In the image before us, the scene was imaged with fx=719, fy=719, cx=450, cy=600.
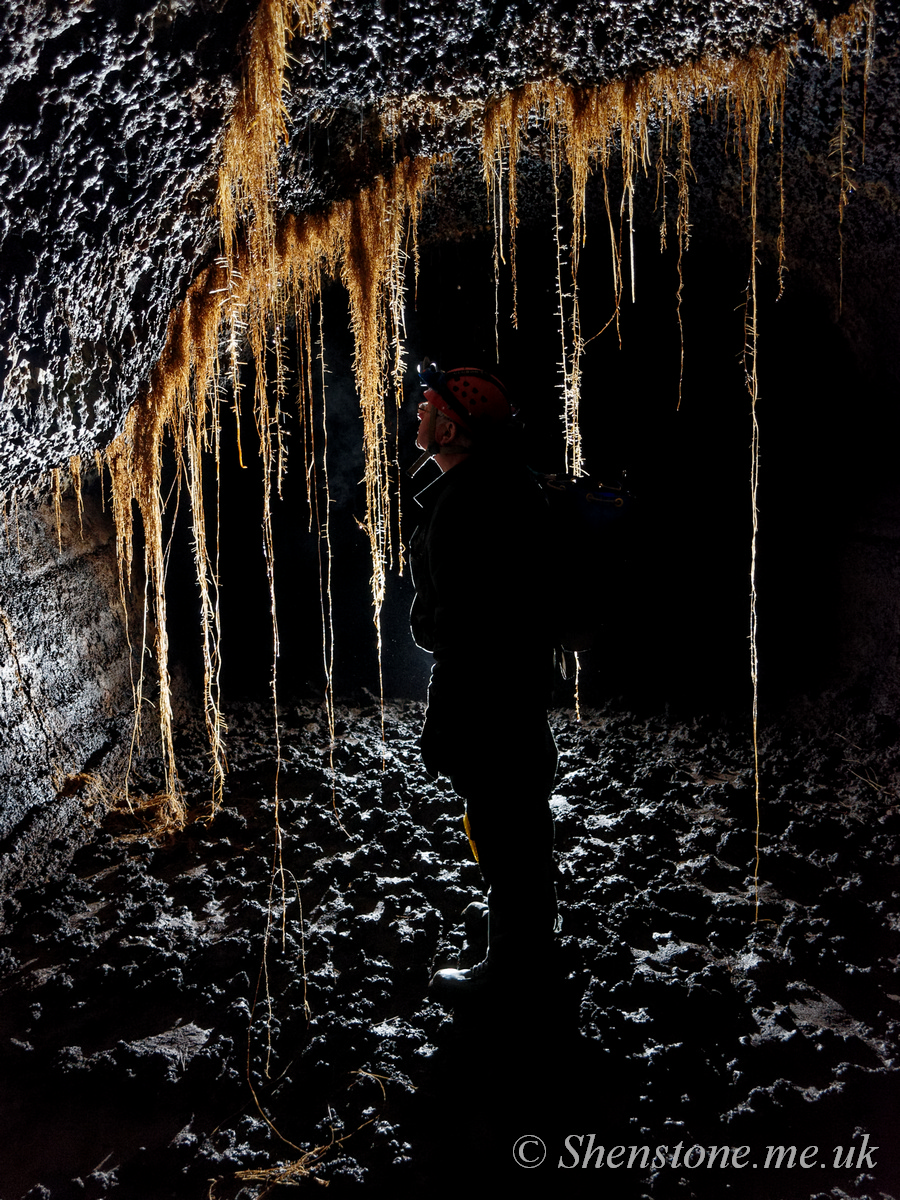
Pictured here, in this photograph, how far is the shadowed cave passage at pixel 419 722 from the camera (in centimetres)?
219

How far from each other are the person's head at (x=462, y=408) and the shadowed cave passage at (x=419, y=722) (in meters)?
0.69

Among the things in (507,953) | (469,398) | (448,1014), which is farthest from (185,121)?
(448,1014)

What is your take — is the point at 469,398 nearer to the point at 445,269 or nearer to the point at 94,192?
the point at 94,192

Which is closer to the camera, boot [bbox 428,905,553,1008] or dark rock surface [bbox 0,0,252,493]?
dark rock surface [bbox 0,0,252,493]

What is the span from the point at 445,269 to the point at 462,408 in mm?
4083

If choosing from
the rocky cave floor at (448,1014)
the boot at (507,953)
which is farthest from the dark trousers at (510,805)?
the rocky cave floor at (448,1014)

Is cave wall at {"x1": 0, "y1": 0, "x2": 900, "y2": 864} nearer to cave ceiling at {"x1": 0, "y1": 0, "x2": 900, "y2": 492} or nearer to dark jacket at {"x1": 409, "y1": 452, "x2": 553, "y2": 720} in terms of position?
cave ceiling at {"x1": 0, "y1": 0, "x2": 900, "y2": 492}

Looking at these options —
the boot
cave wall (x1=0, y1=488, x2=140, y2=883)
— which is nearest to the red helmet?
the boot

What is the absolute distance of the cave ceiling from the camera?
6.37ft

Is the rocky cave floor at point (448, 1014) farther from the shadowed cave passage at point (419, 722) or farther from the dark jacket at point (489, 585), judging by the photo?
the dark jacket at point (489, 585)

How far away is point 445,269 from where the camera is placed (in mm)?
6117

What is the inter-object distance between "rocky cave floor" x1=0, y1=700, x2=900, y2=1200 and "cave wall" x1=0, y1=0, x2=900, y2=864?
3.28 ft

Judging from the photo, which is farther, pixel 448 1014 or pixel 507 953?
pixel 448 1014

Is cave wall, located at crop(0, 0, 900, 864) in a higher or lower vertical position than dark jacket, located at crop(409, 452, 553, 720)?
higher
